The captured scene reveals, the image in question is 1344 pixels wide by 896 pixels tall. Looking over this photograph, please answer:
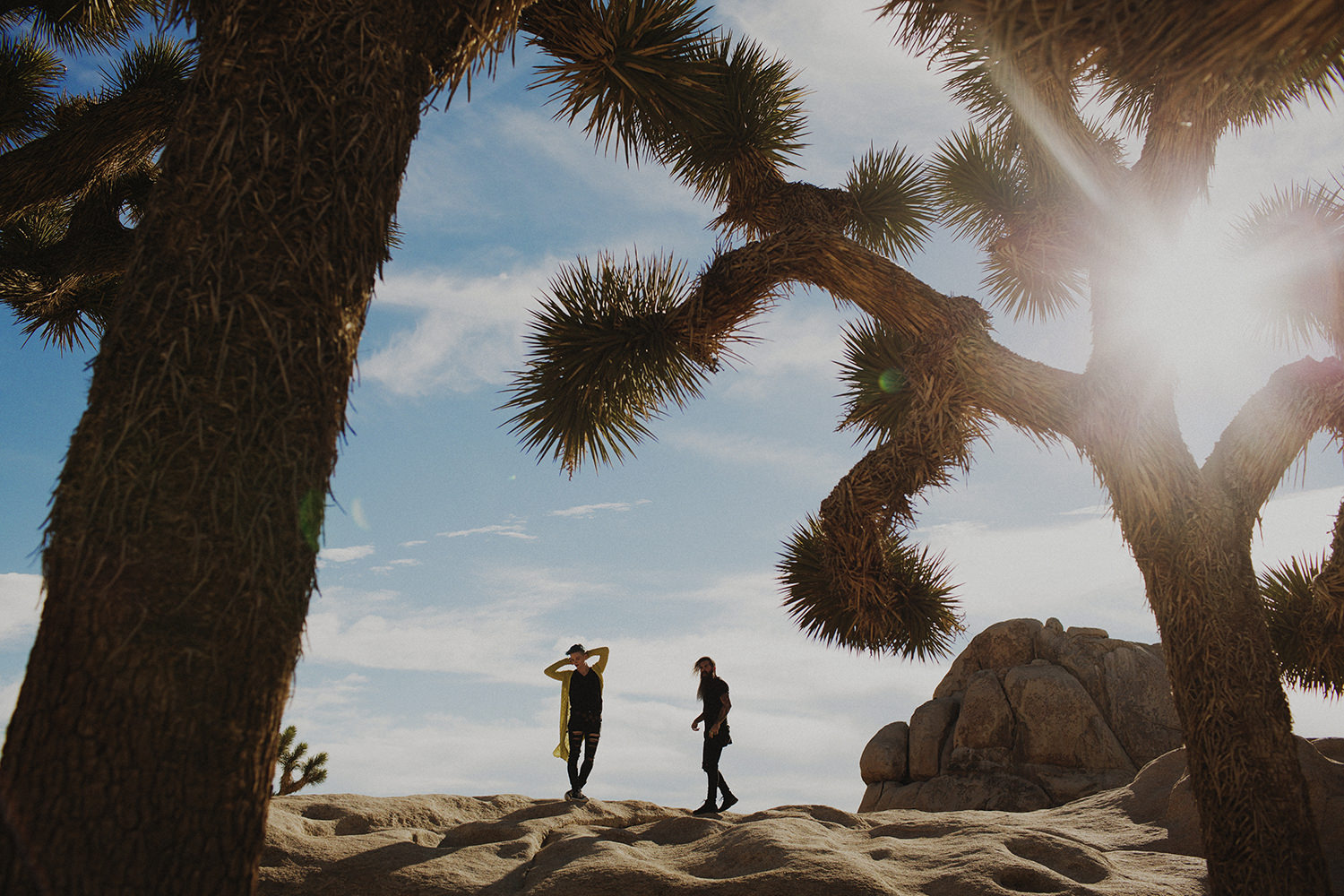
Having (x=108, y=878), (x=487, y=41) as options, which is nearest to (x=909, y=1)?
(x=487, y=41)

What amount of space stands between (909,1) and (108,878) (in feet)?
14.6

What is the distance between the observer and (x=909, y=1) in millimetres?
3832

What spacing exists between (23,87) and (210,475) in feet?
35.0

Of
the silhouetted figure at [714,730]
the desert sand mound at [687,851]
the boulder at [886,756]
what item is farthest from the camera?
the boulder at [886,756]

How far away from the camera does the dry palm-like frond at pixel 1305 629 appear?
6617 mm

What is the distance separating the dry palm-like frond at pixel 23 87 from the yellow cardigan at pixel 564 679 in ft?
29.5

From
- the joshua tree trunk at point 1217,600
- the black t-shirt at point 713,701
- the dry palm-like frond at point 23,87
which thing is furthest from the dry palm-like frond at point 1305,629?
the dry palm-like frond at point 23,87

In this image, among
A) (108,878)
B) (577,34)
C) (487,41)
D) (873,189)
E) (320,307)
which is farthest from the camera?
(873,189)

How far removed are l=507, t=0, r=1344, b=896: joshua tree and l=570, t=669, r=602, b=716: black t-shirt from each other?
7.05 feet

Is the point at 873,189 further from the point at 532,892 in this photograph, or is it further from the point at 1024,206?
the point at 532,892

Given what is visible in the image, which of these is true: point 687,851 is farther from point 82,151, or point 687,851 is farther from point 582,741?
point 82,151

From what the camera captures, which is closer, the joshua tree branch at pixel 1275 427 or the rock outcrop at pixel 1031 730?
the joshua tree branch at pixel 1275 427

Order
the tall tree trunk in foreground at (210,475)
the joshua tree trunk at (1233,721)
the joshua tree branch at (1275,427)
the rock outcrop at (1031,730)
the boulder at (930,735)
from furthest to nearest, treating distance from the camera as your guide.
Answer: the boulder at (930,735) → the rock outcrop at (1031,730) → the joshua tree branch at (1275,427) → the joshua tree trunk at (1233,721) → the tall tree trunk in foreground at (210,475)

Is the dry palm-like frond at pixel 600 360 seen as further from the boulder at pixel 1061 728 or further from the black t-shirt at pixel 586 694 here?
the boulder at pixel 1061 728
